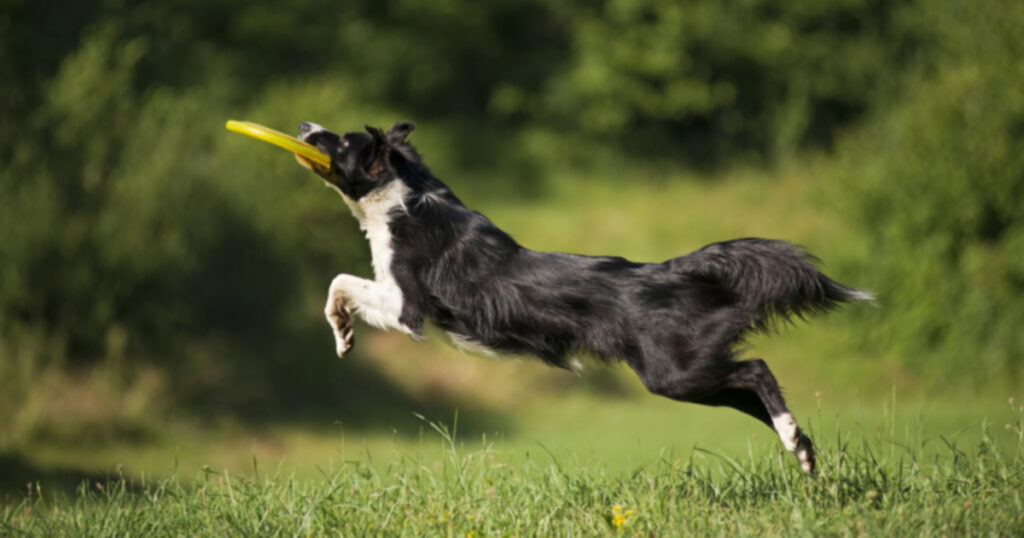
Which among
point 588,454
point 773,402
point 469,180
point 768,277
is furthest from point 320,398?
point 773,402

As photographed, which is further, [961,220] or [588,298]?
[961,220]

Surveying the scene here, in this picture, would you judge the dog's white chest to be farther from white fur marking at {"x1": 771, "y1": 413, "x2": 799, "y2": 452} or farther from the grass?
white fur marking at {"x1": 771, "y1": 413, "x2": 799, "y2": 452}

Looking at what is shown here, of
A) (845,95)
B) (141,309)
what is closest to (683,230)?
→ (845,95)

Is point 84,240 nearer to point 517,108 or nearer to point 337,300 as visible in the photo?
point 337,300

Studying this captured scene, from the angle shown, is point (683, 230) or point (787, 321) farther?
point (683, 230)

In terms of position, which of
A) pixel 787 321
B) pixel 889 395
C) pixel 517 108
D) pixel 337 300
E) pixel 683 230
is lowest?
pixel 337 300

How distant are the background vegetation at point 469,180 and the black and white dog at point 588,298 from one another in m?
1.74

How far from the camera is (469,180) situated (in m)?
25.8

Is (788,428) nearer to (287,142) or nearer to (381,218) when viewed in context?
(381,218)

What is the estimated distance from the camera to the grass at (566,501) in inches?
182

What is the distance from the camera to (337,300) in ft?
17.2

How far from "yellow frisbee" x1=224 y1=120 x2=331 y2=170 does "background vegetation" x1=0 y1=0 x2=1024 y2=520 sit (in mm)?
3282

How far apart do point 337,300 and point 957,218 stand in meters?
15.4

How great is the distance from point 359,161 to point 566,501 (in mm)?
2020
